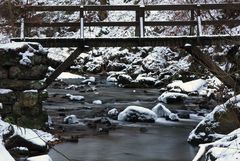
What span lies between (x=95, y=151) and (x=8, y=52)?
3198 millimetres

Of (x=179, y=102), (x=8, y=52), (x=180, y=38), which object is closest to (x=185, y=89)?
(x=179, y=102)

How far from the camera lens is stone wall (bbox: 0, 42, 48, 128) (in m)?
10.6

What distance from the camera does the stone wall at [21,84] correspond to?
1058cm

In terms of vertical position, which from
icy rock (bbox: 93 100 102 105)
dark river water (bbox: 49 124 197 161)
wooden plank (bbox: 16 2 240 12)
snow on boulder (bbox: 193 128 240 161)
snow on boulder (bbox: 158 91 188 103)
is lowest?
dark river water (bbox: 49 124 197 161)

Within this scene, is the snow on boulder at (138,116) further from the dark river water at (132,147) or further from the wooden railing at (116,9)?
the wooden railing at (116,9)

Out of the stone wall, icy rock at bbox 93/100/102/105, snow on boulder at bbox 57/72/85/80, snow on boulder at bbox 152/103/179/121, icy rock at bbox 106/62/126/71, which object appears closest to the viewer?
the stone wall

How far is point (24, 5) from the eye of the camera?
12.9 meters

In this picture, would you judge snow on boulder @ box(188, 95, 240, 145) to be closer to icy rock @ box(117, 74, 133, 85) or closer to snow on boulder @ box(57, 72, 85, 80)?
icy rock @ box(117, 74, 133, 85)

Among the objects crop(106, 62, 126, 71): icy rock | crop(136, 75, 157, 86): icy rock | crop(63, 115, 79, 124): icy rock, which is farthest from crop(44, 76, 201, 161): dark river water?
crop(106, 62, 126, 71): icy rock

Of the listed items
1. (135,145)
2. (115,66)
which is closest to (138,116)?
(135,145)

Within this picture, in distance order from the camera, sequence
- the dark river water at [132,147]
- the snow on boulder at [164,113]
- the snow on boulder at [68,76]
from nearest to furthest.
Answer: the dark river water at [132,147], the snow on boulder at [164,113], the snow on boulder at [68,76]

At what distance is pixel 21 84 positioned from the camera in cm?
1073

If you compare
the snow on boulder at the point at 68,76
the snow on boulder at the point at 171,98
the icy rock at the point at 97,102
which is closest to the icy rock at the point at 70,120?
the icy rock at the point at 97,102

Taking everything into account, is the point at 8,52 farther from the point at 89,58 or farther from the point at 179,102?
the point at 89,58
